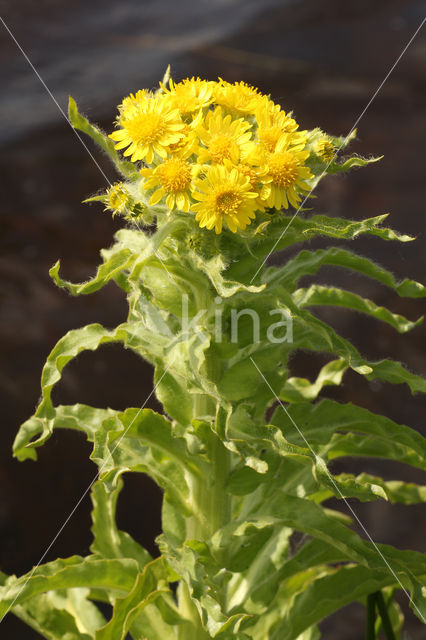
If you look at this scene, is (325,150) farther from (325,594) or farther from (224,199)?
(325,594)

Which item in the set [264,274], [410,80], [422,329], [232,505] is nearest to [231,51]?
[410,80]

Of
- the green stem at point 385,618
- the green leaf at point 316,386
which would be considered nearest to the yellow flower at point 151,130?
the green leaf at point 316,386

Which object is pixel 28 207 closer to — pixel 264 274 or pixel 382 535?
pixel 264 274

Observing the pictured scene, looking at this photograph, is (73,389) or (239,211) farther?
(73,389)

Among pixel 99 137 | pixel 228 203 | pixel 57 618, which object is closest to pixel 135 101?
pixel 99 137

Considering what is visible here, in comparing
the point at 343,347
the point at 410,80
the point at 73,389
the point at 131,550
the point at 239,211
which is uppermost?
the point at 410,80

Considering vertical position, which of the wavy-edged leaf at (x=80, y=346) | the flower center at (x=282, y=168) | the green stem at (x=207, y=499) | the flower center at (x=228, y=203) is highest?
the flower center at (x=282, y=168)

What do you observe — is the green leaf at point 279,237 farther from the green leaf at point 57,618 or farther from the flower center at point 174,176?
the green leaf at point 57,618
